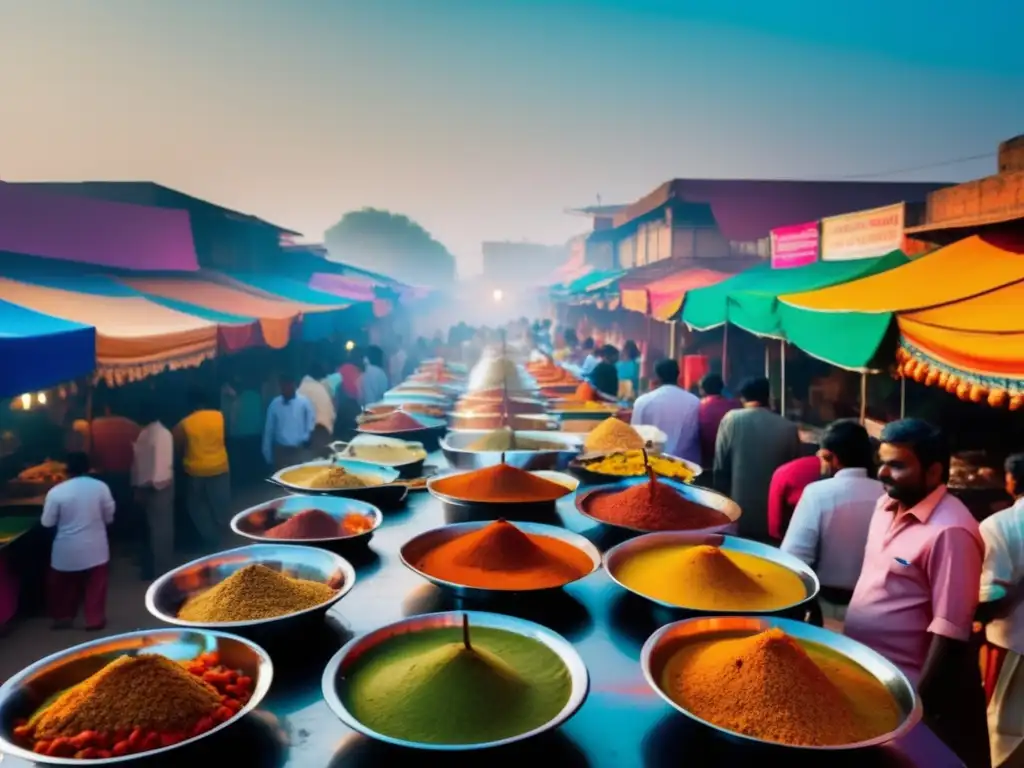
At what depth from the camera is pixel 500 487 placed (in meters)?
2.92

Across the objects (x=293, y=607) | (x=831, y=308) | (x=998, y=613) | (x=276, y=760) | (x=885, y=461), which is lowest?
(x=998, y=613)

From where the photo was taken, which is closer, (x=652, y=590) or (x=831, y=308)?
(x=652, y=590)

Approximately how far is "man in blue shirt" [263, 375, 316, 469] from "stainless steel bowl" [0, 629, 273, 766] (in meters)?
5.70

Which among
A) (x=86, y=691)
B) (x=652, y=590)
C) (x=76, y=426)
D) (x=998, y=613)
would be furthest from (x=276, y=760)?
(x=76, y=426)

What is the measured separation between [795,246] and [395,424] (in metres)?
5.42

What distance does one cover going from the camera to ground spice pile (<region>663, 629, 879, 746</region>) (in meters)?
1.35

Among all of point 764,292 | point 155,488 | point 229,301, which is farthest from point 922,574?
point 229,301

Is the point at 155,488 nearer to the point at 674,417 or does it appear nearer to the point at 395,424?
the point at 395,424

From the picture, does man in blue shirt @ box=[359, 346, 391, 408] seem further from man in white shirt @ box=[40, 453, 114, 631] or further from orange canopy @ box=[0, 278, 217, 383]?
man in white shirt @ box=[40, 453, 114, 631]

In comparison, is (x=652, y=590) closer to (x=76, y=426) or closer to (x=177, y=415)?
(x=76, y=426)

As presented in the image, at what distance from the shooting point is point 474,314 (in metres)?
56.9

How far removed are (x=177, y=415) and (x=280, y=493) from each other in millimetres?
1702

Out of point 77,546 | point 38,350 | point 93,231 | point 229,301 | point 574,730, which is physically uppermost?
point 93,231

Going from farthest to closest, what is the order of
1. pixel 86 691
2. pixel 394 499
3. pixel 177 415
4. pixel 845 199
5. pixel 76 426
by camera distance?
pixel 845 199 → pixel 177 415 → pixel 76 426 → pixel 394 499 → pixel 86 691
